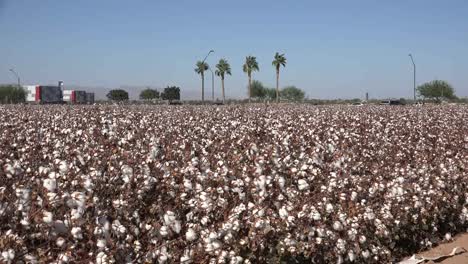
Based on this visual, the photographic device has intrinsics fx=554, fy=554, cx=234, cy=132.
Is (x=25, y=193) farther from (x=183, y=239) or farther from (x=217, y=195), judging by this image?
(x=217, y=195)

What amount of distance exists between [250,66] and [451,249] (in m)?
90.9

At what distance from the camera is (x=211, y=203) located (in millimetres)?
6230

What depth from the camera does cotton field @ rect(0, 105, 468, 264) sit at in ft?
15.2

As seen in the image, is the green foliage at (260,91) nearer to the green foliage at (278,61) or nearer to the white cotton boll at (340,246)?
the green foliage at (278,61)

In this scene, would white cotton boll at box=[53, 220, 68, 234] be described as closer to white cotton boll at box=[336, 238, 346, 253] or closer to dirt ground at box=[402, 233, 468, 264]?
white cotton boll at box=[336, 238, 346, 253]

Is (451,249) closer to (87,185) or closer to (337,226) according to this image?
(337,226)

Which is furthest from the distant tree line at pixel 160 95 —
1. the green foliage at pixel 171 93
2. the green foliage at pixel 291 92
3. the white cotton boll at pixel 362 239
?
the white cotton boll at pixel 362 239

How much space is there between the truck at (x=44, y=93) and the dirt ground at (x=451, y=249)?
245 feet

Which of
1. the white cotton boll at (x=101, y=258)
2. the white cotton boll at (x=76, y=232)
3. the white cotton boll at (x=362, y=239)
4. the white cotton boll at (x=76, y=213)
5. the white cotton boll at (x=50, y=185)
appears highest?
the white cotton boll at (x=50, y=185)

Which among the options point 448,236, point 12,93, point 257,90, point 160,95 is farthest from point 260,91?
point 448,236

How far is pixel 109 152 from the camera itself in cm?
824

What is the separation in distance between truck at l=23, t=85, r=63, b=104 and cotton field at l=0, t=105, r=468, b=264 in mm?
71878

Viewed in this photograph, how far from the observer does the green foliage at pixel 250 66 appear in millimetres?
98875

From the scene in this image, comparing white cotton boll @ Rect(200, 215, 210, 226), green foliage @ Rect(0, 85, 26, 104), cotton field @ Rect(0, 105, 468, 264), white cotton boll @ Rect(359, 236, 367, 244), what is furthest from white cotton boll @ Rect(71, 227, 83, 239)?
green foliage @ Rect(0, 85, 26, 104)
